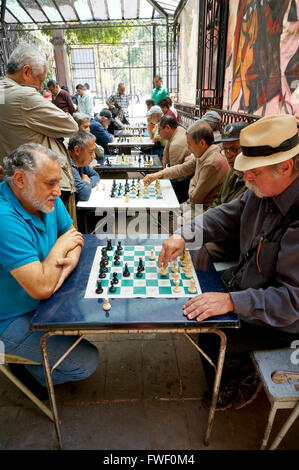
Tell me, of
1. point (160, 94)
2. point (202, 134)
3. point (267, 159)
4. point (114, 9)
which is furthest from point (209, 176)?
point (114, 9)

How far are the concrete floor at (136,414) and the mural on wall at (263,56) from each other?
106 inches

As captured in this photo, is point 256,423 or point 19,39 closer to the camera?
point 256,423

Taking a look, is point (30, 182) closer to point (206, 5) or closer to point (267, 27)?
point (267, 27)

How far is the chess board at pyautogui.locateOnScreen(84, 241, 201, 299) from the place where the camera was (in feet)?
5.40

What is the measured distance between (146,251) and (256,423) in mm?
1370

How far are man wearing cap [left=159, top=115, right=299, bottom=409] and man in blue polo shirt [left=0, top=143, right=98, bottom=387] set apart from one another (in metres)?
0.74

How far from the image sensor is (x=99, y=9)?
Answer: 10633 millimetres

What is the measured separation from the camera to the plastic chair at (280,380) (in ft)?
4.67

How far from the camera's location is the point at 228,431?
1.91m

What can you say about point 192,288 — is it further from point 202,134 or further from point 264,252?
point 202,134

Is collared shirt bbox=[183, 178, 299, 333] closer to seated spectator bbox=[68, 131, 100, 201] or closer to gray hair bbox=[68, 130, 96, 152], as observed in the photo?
seated spectator bbox=[68, 131, 100, 201]

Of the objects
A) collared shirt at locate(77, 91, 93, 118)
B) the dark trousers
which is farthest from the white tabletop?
collared shirt at locate(77, 91, 93, 118)

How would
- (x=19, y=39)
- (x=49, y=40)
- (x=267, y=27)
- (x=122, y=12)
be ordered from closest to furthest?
(x=267, y=27)
(x=122, y=12)
(x=19, y=39)
(x=49, y=40)
